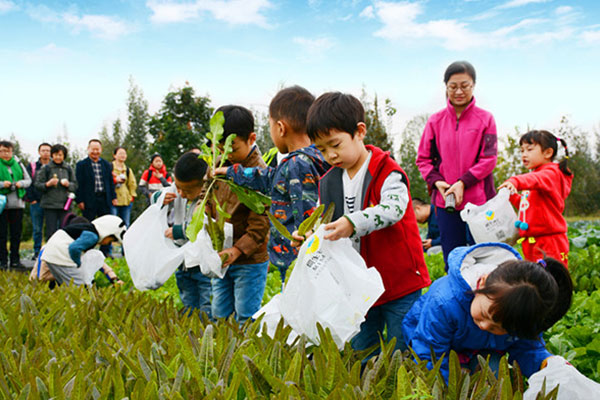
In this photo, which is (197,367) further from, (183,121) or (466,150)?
(183,121)

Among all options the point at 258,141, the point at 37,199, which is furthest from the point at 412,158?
the point at 37,199

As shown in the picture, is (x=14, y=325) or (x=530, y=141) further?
(x=530, y=141)

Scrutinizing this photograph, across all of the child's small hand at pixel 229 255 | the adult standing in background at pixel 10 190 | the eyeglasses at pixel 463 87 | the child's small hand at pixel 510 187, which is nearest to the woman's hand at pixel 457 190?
the child's small hand at pixel 510 187

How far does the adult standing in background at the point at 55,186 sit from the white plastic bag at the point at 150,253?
577 cm

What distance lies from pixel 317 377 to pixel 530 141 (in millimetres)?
3520

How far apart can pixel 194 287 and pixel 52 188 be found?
18.6ft

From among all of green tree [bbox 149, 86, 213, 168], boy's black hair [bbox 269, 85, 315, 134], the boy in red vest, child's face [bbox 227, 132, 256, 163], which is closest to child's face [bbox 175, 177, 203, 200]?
child's face [bbox 227, 132, 256, 163]

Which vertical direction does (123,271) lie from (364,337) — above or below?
below

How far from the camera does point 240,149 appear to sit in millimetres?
3385

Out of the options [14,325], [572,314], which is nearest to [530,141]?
[572,314]

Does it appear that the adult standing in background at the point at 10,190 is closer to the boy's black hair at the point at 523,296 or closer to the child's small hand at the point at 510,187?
the child's small hand at the point at 510,187

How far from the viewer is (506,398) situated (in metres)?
1.46

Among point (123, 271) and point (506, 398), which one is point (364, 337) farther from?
point (123, 271)

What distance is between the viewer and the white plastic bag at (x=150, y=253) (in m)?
3.43
